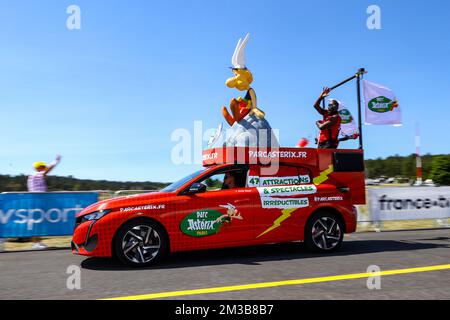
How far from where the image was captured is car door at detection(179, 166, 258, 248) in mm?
6672

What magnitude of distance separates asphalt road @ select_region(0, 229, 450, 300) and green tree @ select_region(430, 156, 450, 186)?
135 ft

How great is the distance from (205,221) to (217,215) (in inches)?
8.8

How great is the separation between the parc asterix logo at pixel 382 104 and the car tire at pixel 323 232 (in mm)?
5160

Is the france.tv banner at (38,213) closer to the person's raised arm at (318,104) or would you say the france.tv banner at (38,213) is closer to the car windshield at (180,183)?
the car windshield at (180,183)

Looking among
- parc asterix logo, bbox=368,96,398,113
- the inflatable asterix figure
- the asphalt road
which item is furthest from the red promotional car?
parc asterix logo, bbox=368,96,398,113

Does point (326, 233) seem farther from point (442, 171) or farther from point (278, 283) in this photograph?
point (442, 171)

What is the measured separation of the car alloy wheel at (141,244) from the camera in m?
6.34

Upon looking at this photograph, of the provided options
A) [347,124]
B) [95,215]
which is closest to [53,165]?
[95,215]

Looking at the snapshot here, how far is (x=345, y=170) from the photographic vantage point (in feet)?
26.8

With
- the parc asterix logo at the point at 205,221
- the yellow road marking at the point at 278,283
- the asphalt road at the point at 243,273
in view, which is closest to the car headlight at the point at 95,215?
the asphalt road at the point at 243,273
